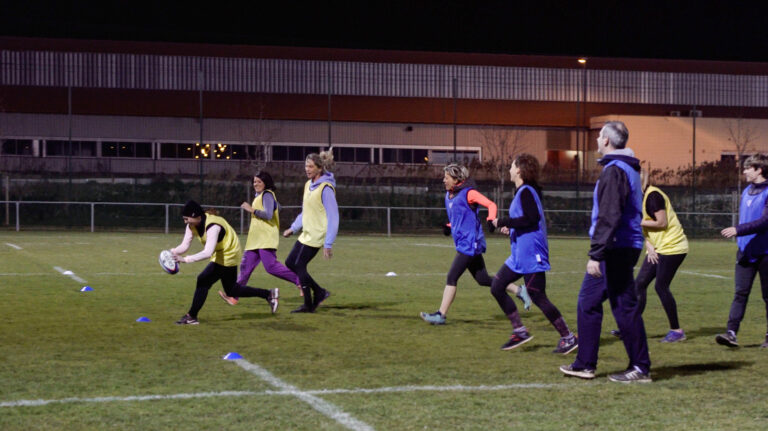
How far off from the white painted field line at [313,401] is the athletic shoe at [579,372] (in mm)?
1971

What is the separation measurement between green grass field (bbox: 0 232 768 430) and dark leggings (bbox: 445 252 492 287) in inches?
20.8

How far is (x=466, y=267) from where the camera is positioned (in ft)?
33.7

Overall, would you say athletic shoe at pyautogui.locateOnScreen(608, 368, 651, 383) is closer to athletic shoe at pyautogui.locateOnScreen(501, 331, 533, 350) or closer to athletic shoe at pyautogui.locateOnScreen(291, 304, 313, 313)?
athletic shoe at pyautogui.locateOnScreen(501, 331, 533, 350)

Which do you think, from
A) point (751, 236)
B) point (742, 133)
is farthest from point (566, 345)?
point (742, 133)

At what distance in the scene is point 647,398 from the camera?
22.0 ft

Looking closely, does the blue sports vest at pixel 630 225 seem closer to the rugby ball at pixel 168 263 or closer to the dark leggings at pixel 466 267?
the dark leggings at pixel 466 267

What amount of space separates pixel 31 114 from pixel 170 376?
4050 cm

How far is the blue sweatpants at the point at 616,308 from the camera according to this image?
7.08 m

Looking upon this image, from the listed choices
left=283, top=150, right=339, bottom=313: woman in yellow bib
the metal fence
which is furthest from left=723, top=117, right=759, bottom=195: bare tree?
left=283, top=150, right=339, bottom=313: woman in yellow bib

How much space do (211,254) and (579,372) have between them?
163 inches

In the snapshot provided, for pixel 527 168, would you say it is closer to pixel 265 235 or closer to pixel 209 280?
pixel 209 280

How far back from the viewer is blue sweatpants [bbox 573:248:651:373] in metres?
7.08

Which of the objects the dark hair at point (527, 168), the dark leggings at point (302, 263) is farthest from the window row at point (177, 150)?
the dark hair at point (527, 168)

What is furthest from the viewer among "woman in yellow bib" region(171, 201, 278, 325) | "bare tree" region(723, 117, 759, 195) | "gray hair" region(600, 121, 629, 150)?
"bare tree" region(723, 117, 759, 195)
